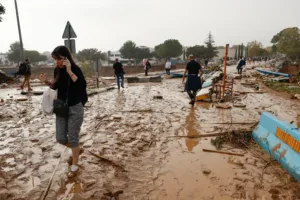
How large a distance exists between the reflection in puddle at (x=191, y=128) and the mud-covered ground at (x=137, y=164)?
0.07 ft

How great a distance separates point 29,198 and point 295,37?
75.5 metres

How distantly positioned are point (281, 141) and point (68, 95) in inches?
133

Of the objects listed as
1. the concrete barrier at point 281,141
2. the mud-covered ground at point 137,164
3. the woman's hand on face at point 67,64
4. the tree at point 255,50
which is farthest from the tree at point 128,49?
the woman's hand on face at point 67,64

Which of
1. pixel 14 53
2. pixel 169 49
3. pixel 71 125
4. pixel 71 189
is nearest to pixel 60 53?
pixel 71 125

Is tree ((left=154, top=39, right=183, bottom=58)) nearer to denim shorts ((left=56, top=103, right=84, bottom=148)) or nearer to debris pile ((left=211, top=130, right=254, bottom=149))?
debris pile ((left=211, top=130, right=254, bottom=149))

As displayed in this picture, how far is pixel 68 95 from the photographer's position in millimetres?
2945

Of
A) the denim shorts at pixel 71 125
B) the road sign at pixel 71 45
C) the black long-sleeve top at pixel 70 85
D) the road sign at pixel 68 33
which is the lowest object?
the denim shorts at pixel 71 125

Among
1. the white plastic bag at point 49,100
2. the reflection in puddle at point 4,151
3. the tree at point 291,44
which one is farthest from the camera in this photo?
the tree at point 291,44

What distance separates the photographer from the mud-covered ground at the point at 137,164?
2.79 meters

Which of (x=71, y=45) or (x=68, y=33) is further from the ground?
(x=68, y=33)

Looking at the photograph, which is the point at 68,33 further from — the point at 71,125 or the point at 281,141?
the point at 281,141

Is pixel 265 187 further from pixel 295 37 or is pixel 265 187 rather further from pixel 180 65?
pixel 295 37

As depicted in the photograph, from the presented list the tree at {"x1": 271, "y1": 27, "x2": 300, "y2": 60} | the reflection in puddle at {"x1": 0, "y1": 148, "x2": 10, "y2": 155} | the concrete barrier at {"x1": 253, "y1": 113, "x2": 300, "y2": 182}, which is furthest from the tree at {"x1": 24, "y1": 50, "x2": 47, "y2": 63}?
the concrete barrier at {"x1": 253, "y1": 113, "x2": 300, "y2": 182}

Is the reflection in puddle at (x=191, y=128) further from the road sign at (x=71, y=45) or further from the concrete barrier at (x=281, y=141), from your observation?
the road sign at (x=71, y=45)
